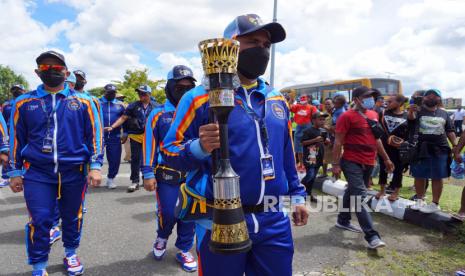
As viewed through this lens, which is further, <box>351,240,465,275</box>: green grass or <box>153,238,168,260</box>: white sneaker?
<box>153,238,168,260</box>: white sneaker

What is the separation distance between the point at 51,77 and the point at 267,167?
2.37 m

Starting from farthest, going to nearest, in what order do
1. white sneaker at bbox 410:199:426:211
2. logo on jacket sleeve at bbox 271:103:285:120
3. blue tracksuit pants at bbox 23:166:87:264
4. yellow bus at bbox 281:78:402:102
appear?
yellow bus at bbox 281:78:402:102 < white sneaker at bbox 410:199:426:211 < blue tracksuit pants at bbox 23:166:87:264 < logo on jacket sleeve at bbox 271:103:285:120

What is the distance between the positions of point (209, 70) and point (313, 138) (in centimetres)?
493

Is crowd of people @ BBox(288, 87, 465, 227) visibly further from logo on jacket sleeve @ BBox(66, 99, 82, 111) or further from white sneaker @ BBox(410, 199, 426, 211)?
logo on jacket sleeve @ BBox(66, 99, 82, 111)

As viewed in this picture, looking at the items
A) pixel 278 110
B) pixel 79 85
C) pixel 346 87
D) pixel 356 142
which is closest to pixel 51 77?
pixel 278 110

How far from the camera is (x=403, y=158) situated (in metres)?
5.71

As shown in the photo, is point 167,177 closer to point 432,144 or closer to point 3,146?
point 3,146

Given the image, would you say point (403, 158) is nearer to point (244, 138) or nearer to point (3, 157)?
point (244, 138)

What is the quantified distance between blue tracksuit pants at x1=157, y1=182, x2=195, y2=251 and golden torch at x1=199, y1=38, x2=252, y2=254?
6.96 ft

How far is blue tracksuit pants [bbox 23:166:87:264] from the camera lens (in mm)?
2988

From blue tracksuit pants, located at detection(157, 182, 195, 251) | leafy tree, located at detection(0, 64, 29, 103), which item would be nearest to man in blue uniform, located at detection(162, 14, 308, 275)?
blue tracksuit pants, located at detection(157, 182, 195, 251)

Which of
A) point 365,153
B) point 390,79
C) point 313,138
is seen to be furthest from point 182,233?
point 390,79

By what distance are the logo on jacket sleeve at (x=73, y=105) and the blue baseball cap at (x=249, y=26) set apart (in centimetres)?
197

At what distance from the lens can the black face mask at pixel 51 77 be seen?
3.12 meters
